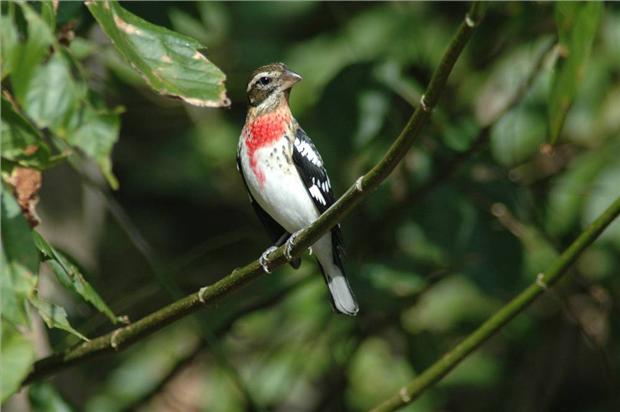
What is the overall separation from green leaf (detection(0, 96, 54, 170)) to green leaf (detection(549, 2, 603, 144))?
4.60 feet

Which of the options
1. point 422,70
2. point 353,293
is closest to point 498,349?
point 422,70

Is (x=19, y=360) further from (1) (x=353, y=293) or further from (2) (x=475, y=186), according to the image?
(2) (x=475, y=186)

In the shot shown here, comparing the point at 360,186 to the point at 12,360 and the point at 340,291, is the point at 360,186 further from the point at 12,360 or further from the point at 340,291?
the point at 340,291

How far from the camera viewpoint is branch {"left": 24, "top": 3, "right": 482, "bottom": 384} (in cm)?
234

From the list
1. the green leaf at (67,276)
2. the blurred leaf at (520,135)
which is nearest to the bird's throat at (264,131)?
the blurred leaf at (520,135)

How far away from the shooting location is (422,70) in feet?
18.8

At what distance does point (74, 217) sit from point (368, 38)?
196 cm

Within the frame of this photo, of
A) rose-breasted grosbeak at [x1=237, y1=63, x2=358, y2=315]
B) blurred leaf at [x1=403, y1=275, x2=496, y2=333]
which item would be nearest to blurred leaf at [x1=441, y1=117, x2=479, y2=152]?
rose-breasted grosbeak at [x1=237, y1=63, x2=358, y2=315]

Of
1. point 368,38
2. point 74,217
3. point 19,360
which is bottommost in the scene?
point 19,360

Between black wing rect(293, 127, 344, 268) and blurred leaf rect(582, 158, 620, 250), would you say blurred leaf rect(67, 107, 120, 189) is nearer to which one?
black wing rect(293, 127, 344, 268)

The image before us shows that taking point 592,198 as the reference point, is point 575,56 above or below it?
below

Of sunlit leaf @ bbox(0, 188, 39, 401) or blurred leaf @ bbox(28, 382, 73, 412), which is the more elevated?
blurred leaf @ bbox(28, 382, 73, 412)

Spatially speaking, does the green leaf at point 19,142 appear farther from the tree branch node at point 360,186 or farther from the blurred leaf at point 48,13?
the tree branch node at point 360,186

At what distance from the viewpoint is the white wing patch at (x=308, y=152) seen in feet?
14.7
